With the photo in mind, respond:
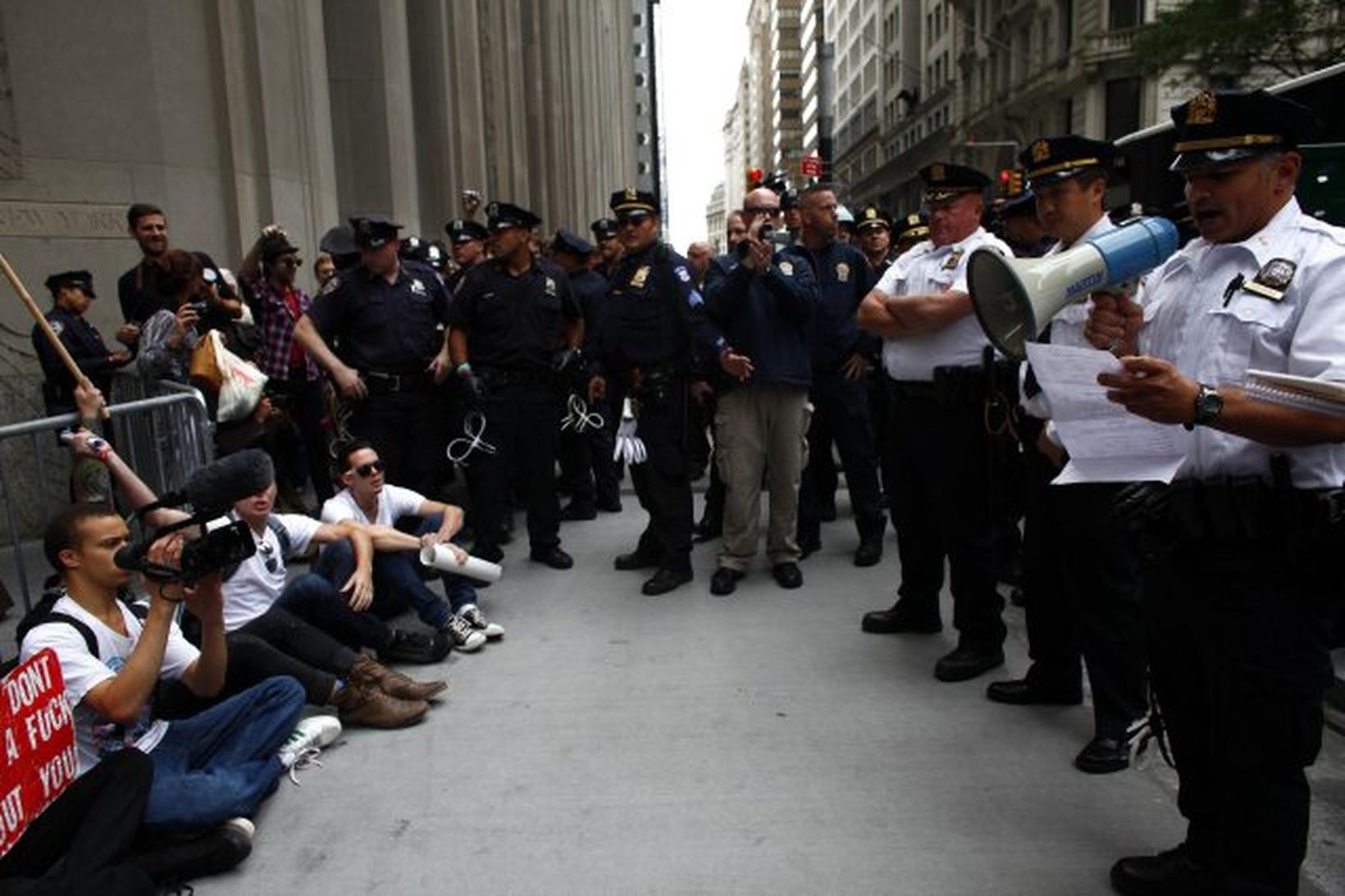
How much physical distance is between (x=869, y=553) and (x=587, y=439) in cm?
262

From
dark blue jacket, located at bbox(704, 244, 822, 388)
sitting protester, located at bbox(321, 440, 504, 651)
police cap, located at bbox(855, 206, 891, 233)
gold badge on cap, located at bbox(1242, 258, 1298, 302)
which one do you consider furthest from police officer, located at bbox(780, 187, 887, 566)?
gold badge on cap, located at bbox(1242, 258, 1298, 302)

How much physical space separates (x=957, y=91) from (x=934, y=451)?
58924 millimetres

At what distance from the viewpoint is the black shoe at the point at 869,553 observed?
6.15m

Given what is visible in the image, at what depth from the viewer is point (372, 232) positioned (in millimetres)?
5773

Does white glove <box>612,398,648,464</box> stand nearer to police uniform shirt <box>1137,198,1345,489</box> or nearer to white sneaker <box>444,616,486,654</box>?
white sneaker <box>444,616,486,654</box>

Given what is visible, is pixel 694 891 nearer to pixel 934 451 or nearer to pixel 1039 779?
pixel 1039 779

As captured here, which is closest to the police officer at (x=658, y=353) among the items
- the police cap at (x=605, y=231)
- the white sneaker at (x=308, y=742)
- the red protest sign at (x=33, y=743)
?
the white sneaker at (x=308, y=742)

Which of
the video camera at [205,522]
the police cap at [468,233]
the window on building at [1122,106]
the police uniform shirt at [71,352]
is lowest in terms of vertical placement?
the video camera at [205,522]

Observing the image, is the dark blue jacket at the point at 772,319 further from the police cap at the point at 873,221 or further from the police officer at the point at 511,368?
the police cap at the point at 873,221

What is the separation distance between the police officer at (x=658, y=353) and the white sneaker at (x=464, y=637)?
119cm

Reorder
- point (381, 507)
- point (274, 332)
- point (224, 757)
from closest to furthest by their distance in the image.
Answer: point (224, 757), point (381, 507), point (274, 332)

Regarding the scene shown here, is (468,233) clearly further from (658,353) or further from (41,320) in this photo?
(41,320)

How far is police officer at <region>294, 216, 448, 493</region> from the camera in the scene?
5812 mm

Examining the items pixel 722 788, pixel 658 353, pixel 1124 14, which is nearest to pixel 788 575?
pixel 658 353
